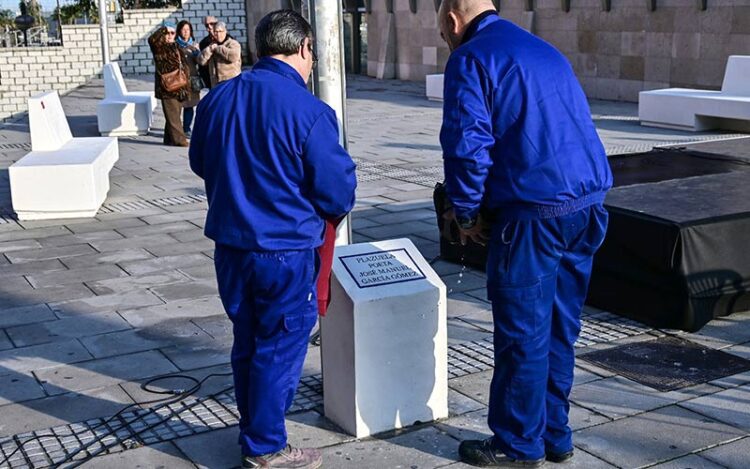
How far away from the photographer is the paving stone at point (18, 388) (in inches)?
181

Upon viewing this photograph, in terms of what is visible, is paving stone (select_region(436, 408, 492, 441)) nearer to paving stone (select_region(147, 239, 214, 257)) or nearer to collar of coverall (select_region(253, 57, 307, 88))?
collar of coverall (select_region(253, 57, 307, 88))

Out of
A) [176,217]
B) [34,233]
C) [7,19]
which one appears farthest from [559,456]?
[7,19]

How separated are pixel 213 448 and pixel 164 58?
9.50 metres

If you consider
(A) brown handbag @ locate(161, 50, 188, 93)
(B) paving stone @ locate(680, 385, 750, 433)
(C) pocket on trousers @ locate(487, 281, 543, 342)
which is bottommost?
(B) paving stone @ locate(680, 385, 750, 433)

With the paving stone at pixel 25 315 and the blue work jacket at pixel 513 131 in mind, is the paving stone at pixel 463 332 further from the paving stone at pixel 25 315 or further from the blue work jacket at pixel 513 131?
the paving stone at pixel 25 315

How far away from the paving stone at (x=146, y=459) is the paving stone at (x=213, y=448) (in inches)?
1.5

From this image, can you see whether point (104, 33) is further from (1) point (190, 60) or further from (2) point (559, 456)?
(2) point (559, 456)

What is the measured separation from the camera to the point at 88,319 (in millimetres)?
5816

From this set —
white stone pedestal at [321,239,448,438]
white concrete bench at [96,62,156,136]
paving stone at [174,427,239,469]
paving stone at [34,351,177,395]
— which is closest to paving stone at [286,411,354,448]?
white stone pedestal at [321,239,448,438]

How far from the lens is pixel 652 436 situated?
13.1 ft

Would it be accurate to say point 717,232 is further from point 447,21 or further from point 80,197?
point 80,197

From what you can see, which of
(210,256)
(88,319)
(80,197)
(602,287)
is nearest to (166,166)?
(80,197)

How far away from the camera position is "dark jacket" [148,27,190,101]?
12.6 meters

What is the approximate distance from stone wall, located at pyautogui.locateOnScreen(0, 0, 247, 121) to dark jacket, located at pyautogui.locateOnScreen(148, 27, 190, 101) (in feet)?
36.5
